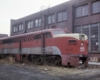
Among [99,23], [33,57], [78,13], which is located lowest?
[33,57]

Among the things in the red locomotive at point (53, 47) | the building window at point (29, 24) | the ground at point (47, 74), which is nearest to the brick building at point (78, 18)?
the building window at point (29, 24)

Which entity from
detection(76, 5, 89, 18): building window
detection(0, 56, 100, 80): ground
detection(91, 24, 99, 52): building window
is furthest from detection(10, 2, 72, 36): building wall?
detection(0, 56, 100, 80): ground

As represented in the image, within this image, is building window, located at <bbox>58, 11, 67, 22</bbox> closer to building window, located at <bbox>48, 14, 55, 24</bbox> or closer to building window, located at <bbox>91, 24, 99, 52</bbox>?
building window, located at <bbox>48, 14, 55, 24</bbox>

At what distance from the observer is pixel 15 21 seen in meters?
46.6

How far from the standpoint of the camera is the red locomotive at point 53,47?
1402 centimetres

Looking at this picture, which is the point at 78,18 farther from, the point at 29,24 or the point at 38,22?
the point at 29,24

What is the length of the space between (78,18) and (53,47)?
14033mm

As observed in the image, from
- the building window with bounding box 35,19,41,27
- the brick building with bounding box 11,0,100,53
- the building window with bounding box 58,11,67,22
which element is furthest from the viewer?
the building window with bounding box 35,19,41,27

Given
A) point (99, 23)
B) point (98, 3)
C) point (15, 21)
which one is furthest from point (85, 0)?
point (15, 21)

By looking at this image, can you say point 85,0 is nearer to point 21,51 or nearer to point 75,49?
point 21,51

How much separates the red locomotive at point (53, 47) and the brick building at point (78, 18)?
10.1 m

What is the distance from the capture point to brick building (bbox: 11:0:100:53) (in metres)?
25.5

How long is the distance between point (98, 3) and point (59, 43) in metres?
13.1

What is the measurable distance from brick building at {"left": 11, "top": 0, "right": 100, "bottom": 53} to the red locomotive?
10.1m
